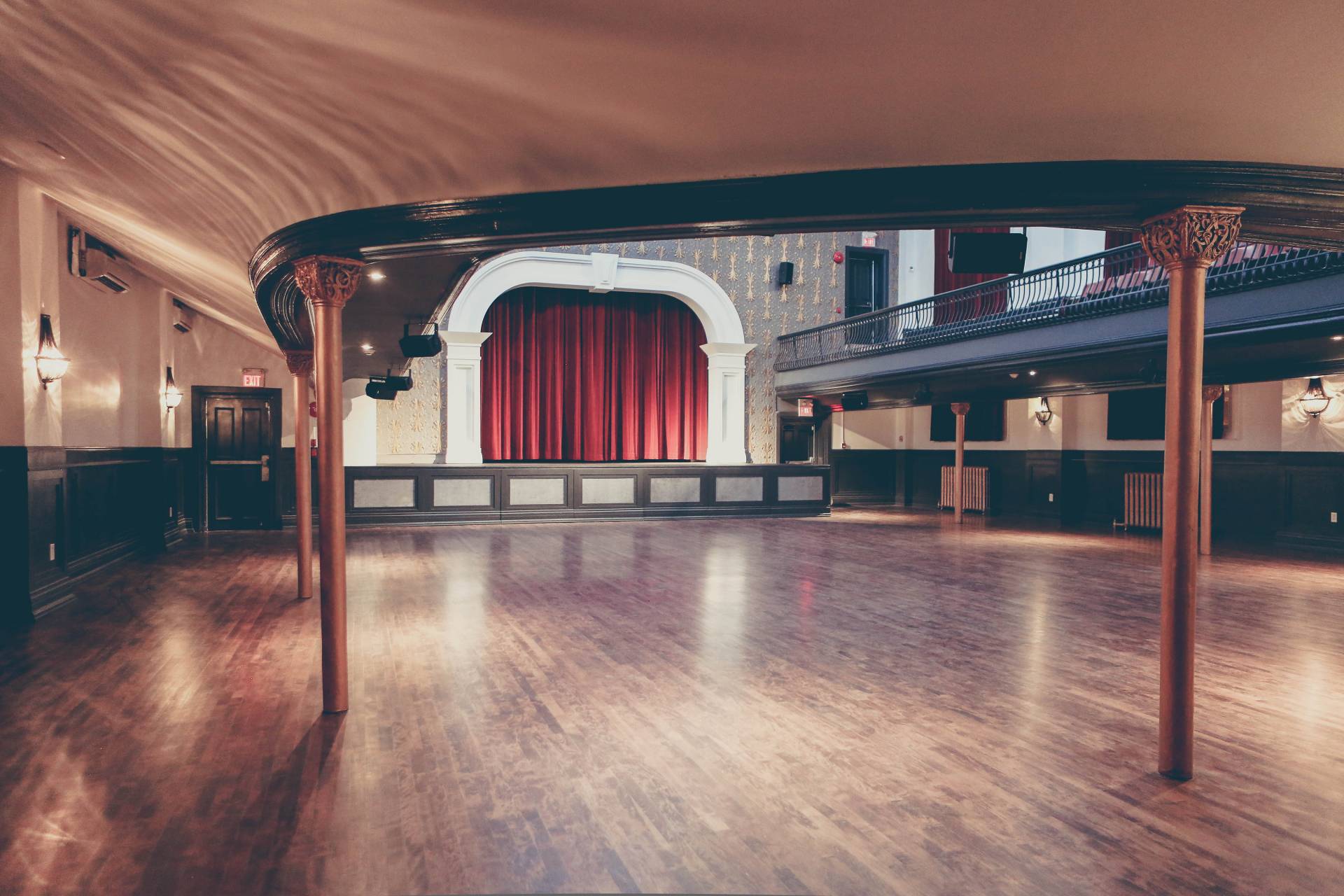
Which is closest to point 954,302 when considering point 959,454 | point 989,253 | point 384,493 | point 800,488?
point 959,454

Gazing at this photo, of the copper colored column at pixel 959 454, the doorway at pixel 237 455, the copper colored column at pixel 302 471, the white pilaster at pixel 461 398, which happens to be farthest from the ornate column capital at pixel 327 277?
the copper colored column at pixel 959 454

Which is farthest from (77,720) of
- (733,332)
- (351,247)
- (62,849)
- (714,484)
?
(733,332)

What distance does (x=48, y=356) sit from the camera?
5.75m

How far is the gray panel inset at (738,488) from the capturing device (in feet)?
45.2

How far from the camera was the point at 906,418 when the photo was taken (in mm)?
18156

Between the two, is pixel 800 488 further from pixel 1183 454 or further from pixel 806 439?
pixel 1183 454

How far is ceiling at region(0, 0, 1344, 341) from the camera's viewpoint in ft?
6.75

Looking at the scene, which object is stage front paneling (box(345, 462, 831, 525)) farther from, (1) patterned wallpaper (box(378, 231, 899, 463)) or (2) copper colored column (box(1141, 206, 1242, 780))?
(2) copper colored column (box(1141, 206, 1242, 780))

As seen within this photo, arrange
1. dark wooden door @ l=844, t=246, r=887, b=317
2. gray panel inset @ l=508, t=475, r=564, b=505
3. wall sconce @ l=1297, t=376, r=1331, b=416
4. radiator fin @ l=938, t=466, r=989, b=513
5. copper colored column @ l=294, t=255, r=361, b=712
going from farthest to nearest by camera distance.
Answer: dark wooden door @ l=844, t=246, r=887, b=317, radiator fin @ l=938, t=466, r=989, b=513, gray panel inset @ l=508, t=475, r=564, b=505, wall sconce @ l=1297, t=376, r=1331, b=416, copper colored column @ l=294, t=255, r=361, b=712

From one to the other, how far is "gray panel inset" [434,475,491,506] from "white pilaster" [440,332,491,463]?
3.62 ft

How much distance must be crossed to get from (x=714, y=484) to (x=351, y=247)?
10.5 m

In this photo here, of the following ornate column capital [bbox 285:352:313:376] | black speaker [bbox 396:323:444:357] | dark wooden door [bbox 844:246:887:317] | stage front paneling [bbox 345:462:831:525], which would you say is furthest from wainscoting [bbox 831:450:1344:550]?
ornate column capital [bbox 285:352:313:376]

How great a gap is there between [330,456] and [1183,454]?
3.75 metres

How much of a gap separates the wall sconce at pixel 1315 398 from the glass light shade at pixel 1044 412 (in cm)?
446
